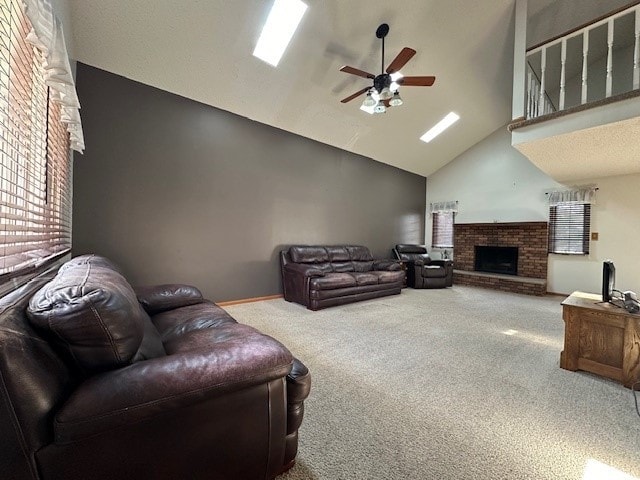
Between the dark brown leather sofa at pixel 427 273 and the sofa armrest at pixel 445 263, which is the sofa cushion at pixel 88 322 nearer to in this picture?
the dark brown leather sofa at pixel 427 273

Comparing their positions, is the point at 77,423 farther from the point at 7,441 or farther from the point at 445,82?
the point at 445,82

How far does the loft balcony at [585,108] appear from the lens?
2.82 metres

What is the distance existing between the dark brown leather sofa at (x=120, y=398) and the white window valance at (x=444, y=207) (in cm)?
681

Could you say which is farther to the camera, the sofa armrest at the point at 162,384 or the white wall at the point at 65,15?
the white wall at the point at 65,15

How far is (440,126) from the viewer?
5645 millimetres

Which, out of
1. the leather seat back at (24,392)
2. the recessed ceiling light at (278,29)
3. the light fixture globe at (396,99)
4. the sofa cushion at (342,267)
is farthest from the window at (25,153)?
the sofa cushion at (342,267)

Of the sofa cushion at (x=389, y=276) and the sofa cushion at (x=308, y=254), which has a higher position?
the sofa cushion at (x=308, y=254)

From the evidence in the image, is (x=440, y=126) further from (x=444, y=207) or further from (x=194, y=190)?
(x=194, y=190)

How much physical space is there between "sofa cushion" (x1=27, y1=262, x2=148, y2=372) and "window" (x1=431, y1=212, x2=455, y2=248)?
7237 mm

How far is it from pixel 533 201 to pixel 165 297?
6854mm

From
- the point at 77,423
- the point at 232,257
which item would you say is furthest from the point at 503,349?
the point at 232,257

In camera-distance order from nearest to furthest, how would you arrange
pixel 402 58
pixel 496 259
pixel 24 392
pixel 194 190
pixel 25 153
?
pixel 24 392 → pixel 25 153 → pixel 402 58 → pixel 194 190 → pixel 496 259

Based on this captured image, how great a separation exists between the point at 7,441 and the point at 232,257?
11.6 ft

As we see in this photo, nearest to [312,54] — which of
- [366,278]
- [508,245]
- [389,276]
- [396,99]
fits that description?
[396,99]
